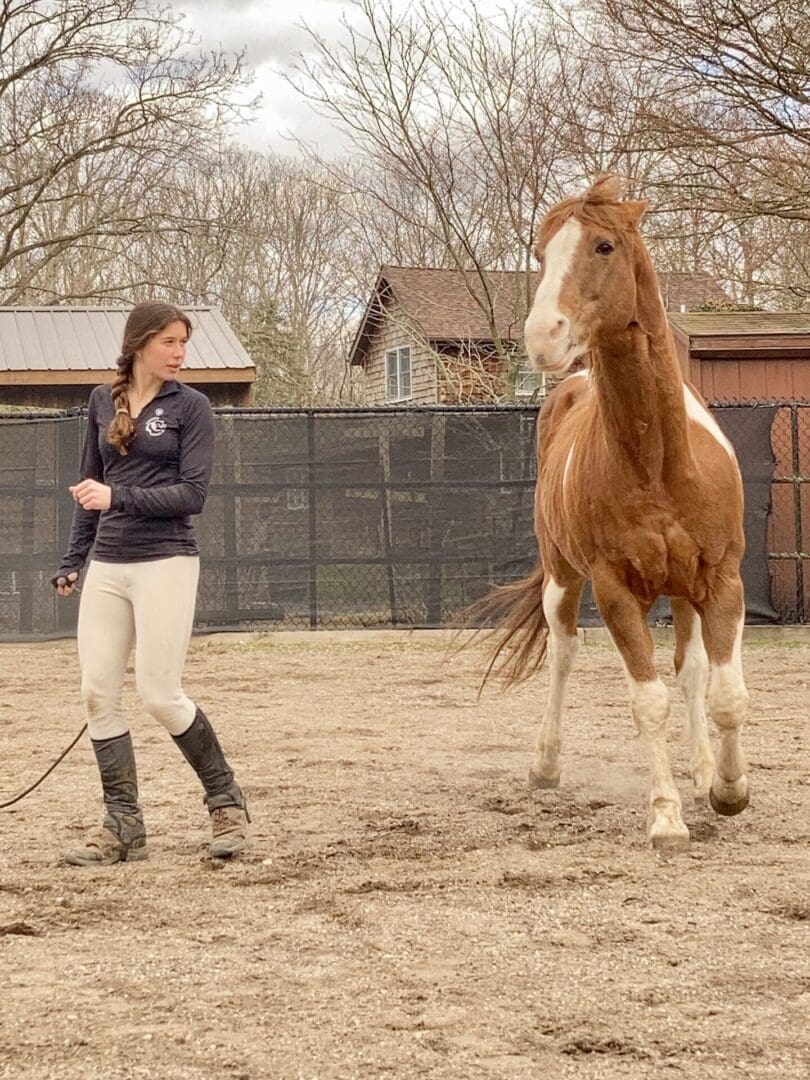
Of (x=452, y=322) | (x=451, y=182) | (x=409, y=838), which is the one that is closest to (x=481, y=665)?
(x=409, y=838)

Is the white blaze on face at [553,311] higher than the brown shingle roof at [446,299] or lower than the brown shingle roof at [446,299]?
lower

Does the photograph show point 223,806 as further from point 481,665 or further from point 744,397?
point 744,397

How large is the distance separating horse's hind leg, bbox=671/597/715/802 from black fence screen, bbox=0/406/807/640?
241 inches

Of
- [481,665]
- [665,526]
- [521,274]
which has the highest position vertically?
[521,274]

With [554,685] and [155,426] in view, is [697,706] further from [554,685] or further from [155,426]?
[155,426]

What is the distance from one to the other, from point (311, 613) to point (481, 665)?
6.92ft

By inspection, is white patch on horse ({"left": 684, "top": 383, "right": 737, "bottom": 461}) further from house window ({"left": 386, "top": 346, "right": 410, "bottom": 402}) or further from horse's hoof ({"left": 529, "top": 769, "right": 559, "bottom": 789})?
house window ({"left": 386, "top": 346, "right": 410, "bottom": 402})

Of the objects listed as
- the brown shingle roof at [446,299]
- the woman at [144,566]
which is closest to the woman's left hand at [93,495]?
the woman at [144,566]

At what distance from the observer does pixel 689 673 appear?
16.7ft

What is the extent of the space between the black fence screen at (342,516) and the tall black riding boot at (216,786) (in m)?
6.89

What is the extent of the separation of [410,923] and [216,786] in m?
1.15

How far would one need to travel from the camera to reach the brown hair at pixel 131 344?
4.09 meters

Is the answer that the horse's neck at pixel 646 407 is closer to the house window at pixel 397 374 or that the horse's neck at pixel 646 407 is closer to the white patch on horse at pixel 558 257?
→ the white patch on horse at pixel 558 257

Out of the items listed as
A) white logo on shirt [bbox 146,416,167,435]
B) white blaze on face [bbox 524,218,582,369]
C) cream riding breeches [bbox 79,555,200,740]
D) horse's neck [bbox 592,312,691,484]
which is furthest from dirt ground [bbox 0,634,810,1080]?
white blaze on face [bbox 524,218,582,369]
